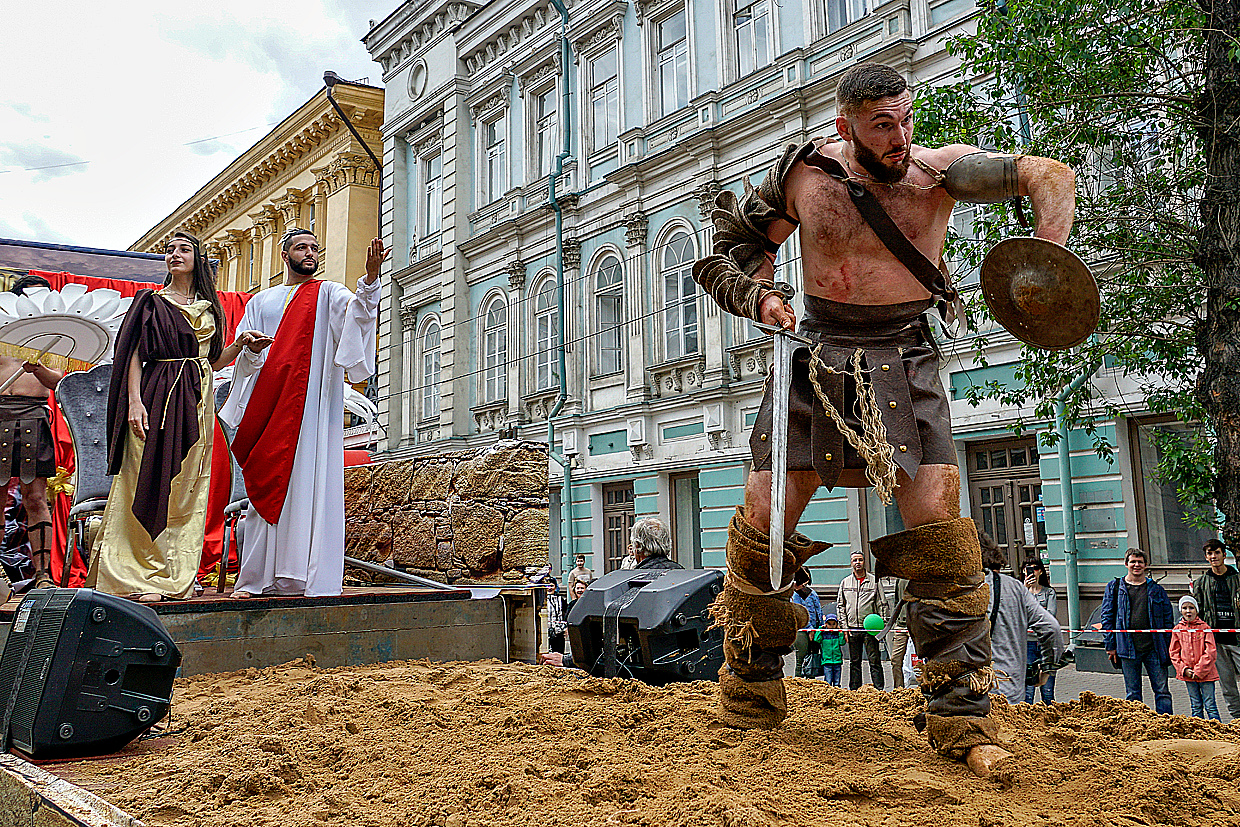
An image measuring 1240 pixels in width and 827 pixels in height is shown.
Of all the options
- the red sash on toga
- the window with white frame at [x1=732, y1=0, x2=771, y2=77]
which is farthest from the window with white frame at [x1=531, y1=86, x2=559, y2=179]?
the red sash on toga

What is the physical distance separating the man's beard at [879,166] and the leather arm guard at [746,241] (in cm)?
20

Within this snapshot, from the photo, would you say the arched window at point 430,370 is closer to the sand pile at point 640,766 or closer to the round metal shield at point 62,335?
the round metal shield at point 62,335

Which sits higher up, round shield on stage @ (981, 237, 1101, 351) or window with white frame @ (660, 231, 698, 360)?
window with white frame @ (660, 231, 698, 360)

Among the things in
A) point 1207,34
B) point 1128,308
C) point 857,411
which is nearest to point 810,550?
point 857,411

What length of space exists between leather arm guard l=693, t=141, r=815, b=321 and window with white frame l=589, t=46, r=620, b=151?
48.5 ft

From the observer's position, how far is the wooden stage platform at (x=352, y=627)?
4520mm

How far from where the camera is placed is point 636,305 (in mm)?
16375

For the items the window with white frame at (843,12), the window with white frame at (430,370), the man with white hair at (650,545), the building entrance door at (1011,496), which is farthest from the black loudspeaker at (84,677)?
the window with white frame at (430,370)

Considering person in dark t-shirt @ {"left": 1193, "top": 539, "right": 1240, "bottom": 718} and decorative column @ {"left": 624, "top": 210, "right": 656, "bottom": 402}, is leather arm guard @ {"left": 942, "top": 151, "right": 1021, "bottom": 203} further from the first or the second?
decorative column @ {"left": 624, "top": 210, "right": 656, "bottom": 402}

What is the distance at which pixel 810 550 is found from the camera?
303cm

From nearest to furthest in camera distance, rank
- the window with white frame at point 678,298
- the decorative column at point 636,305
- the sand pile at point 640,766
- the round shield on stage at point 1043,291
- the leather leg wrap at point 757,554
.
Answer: the sand pile at point 640,766, the round shield on stage at point 1043,291, the leather leg wrap at point 757,554, the window with white frame at point 678,298, the decorative column at point 636,305

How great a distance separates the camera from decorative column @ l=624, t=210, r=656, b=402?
53.0ft

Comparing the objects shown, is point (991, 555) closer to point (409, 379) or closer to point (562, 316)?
point (562, 316)

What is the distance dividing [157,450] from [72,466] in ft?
12.2
